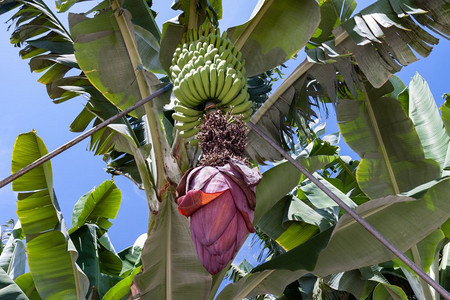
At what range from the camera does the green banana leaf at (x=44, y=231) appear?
7.82ft

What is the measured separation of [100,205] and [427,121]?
2.53 metres

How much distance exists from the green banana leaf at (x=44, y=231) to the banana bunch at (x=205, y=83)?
1.01 metres

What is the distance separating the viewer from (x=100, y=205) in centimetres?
348

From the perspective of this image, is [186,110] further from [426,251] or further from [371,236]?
[426,251]

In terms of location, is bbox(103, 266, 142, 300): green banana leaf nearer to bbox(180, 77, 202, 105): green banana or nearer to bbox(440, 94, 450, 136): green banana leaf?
bbox(180, 77, 202, 105): green banana

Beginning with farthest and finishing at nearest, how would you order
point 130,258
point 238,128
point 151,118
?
point 130,258, point 151,118, point 238,128

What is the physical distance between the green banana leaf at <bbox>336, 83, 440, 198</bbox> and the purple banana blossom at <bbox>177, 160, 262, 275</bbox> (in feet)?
5.38

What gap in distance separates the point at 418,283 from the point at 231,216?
2145 millimetres

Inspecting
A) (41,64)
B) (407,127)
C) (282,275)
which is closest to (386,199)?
(282,275)

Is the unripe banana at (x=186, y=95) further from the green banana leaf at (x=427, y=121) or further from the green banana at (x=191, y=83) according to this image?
the green banana leaf at (x=427, y=121)

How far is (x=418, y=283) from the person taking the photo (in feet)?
9.34

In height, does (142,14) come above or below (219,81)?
above

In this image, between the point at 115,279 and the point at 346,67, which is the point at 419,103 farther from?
the point at 115,279

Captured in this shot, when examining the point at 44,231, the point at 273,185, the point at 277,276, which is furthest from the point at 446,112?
the point at 44,231
